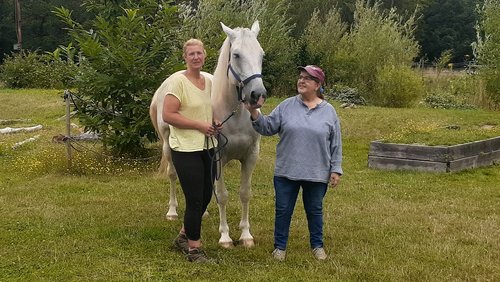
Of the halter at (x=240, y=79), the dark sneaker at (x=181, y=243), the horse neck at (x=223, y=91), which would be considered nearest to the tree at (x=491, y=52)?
the horse neck at (x=223, y=91)

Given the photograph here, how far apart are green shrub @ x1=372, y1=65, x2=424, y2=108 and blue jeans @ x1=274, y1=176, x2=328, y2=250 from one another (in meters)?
13.4

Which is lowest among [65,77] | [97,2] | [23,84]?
[23,84]

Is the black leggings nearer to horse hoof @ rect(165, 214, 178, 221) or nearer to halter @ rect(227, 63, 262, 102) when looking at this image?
halter @ rect(227, 63, 262, 102)

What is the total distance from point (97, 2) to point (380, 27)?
1465cm

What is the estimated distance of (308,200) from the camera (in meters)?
5.04

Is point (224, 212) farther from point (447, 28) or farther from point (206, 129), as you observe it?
point (447, 28)

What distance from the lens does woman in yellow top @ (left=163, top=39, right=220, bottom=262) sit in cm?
473

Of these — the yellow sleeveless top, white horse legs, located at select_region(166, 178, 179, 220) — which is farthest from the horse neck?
white horse legs, located at select_region(166, 178, 179, 220)

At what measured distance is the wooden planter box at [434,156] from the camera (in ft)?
30.5

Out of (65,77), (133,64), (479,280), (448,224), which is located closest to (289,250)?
(479,280)

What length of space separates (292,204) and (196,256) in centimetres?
97

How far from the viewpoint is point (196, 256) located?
494 centimetres

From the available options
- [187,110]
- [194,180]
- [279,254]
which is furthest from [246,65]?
[279,254]

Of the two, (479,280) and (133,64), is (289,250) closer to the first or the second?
(479,280)
